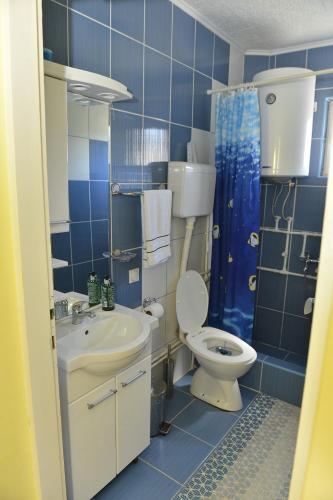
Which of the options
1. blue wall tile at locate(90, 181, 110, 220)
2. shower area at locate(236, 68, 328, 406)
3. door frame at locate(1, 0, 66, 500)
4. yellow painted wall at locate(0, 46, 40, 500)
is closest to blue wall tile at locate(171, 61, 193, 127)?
shower area at locate(236, 68, 328, 406)

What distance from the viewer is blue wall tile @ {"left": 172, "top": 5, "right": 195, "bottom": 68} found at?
6.86 feet

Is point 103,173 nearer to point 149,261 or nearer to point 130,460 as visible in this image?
point 149,261

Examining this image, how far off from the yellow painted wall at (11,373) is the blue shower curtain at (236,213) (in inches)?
67.9

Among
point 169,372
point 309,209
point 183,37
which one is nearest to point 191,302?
point 169,372

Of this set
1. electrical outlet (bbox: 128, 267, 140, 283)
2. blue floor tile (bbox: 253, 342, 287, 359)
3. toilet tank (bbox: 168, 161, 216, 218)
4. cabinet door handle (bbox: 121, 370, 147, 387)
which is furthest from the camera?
blue floor tile (bbox: 253, 342, 287, 359)

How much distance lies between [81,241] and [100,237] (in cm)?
12

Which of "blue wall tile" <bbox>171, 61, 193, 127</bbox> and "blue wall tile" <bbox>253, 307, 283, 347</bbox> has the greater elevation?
"blue wall tile" <bbox>171, 61, 193, 127</bbox>

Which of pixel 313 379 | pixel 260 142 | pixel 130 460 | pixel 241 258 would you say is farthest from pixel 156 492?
pixel 260 142

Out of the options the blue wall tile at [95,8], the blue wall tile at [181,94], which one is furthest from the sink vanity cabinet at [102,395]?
the blue wall tile at [95,8]

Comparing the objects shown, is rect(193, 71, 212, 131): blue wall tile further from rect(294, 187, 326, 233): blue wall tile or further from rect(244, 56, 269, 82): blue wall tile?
rect(294, 187, 326, 233): blue wall tile

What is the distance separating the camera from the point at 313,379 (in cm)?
80

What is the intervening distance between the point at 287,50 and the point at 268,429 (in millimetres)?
2725

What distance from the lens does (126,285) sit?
207 cm

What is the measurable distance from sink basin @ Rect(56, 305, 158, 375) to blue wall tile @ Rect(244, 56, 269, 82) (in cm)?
217
